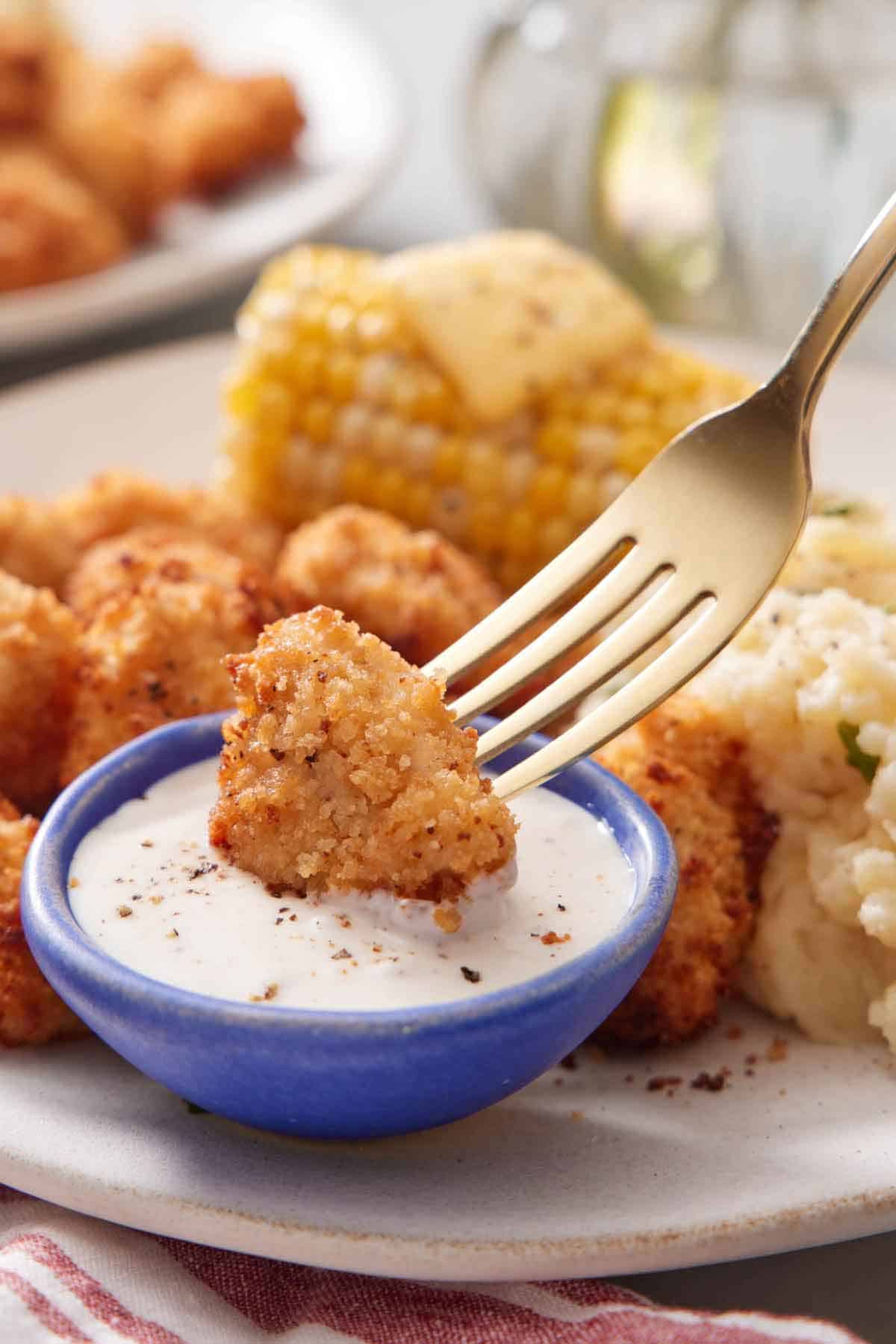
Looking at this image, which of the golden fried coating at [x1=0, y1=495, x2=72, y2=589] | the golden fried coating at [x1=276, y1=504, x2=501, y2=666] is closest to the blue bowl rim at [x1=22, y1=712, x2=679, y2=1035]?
the golden fried coating at [x1=276, y1=504, x2=501, y2=666]

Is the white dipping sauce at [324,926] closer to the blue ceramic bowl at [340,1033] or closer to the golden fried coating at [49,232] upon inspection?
the blue ceramic bowl at [340,1033]

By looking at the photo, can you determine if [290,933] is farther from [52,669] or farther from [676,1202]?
[52,669]

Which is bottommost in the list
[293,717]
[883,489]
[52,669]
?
[883,489]

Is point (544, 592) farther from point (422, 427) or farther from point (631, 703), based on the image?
point (422, 427)

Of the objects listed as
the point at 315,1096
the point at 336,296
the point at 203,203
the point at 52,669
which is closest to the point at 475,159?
the point at 203,203

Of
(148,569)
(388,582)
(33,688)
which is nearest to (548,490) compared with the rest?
(388,582)

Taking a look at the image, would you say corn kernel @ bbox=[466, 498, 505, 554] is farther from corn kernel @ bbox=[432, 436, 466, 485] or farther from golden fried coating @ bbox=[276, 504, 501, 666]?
golden fried coating @ bbox=[276, 504, 501, 666]

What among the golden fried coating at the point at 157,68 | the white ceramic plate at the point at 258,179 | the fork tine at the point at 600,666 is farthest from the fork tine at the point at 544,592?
the golden fried coating at the point at 157,68

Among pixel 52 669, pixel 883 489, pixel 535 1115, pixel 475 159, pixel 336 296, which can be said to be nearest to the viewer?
pixel 535 1115
